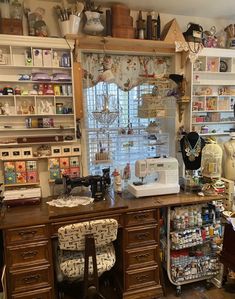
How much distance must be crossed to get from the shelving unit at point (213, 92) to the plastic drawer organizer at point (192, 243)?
A: 0.99 metres

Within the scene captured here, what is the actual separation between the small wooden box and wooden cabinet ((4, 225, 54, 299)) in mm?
1576

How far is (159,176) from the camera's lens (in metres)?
2.28

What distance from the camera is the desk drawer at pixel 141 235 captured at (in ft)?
6.49

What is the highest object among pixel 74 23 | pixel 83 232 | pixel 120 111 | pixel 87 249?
pixel 74 23

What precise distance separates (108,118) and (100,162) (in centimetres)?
44

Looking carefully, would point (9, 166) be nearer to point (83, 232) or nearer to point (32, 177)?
point (32, 177)

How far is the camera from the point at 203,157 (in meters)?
2.71

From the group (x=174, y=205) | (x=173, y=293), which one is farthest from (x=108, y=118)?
(x=173, y=293)

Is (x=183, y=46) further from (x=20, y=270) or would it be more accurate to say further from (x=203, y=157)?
(x=20, y=270)

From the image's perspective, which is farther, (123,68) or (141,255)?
(123,68)

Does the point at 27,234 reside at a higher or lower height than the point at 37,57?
lower

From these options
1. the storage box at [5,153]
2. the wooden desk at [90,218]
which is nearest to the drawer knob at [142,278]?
the wooden desk at [90,218]

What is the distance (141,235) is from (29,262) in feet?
2.83

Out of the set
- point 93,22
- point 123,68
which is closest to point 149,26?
point 123,68
